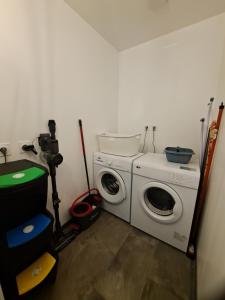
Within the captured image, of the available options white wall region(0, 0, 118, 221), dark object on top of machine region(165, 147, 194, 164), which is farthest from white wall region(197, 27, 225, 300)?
white wall region(0, 0, 118, 221)

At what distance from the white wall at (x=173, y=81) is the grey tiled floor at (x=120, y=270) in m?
1.30

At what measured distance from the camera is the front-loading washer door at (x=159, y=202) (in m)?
1.26

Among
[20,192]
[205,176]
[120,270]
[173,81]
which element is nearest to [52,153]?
[20,192]

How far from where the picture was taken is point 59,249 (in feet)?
4.39

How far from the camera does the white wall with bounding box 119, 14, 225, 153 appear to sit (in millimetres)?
1528

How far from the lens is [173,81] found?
1.78 m

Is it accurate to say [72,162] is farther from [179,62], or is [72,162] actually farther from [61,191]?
[179,62]

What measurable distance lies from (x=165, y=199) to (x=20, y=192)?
1.38 metres

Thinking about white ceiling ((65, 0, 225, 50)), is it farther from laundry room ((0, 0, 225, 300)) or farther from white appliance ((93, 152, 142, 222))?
white appliance ((93, 152, 142, 222))

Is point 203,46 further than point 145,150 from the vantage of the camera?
No

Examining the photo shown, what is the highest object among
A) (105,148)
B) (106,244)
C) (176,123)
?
(176,123)

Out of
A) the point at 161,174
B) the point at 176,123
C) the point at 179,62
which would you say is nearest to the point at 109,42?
the point at 179,62

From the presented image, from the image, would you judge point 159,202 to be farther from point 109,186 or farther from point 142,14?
point 142,14

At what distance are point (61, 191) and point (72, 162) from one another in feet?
1.18
